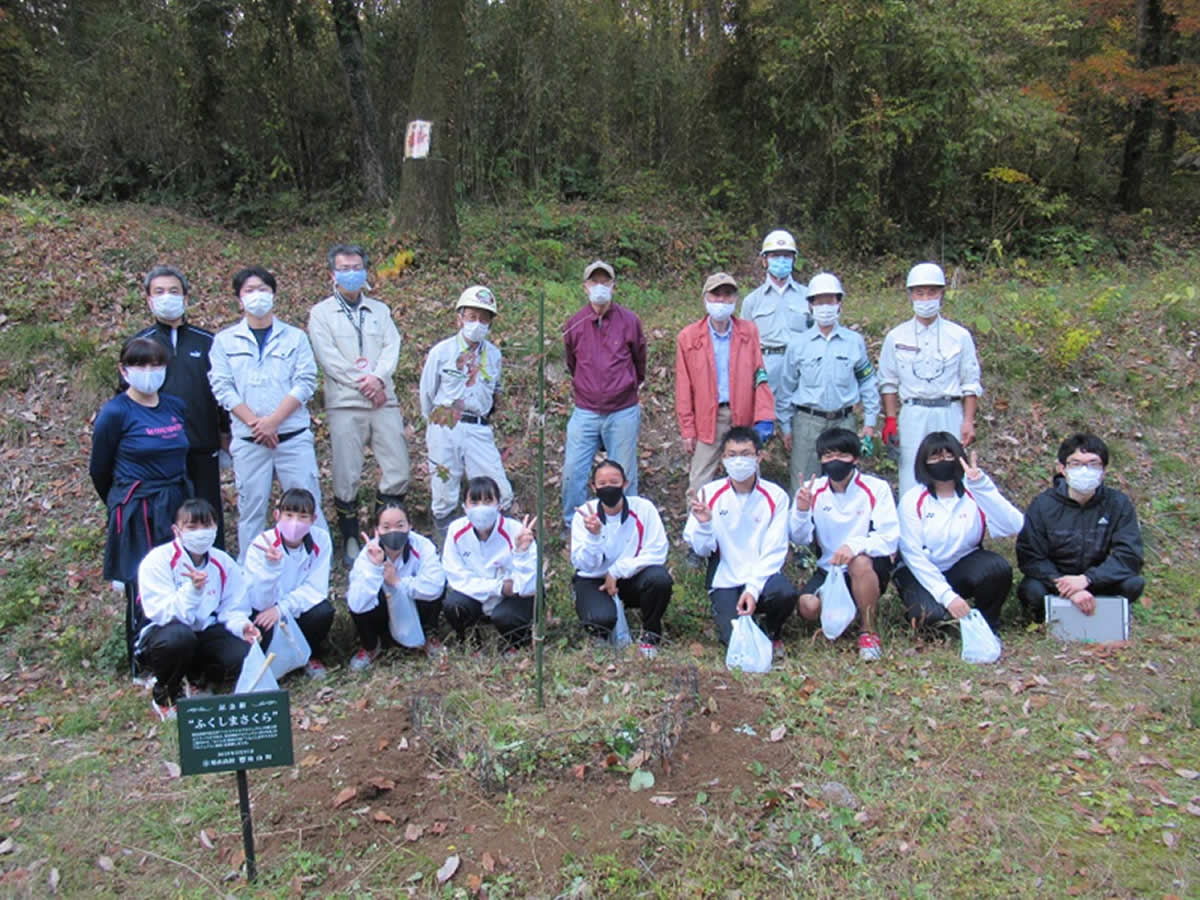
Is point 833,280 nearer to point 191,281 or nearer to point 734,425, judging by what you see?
point 734,425

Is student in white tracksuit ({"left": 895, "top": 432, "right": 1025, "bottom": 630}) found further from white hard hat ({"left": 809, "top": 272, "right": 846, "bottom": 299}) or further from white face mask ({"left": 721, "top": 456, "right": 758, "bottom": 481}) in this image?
white hard hat ({"left": 809, "top": 272, "right": 846, "bottom": 299})

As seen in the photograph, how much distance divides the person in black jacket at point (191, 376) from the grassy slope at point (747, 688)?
1261mm

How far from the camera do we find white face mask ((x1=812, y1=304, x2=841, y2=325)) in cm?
664

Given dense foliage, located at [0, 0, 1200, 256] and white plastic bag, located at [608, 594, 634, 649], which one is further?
dense foliage, located at [0, 0, 1200, 256]

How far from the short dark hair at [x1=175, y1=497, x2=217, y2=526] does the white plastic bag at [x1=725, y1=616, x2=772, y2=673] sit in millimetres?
3193

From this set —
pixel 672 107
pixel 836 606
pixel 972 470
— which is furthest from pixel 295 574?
pixel 672 107

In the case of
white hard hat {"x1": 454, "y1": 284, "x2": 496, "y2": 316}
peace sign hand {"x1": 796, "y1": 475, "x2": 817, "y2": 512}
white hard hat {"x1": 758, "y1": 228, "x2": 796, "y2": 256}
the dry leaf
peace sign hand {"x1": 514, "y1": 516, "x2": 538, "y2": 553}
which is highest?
white hard hat {"x1": 758, "y1": 228, "x2": 796, "y2": 256}

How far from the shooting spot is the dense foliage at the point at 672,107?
42.7ft

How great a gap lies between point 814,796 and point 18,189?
45.4 ft

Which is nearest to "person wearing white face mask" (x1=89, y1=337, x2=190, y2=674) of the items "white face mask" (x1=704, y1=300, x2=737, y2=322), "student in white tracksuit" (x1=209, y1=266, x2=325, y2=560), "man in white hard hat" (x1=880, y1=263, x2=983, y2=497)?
"student in white tracksuit" (x1=209, y1=266, x2=325, y2=560)

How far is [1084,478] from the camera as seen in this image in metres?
5.82

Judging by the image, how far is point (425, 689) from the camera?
4.85m

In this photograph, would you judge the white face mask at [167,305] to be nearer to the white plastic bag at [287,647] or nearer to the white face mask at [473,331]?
the white face mask at [473,331]

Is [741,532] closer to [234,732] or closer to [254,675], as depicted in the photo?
[254,675]
